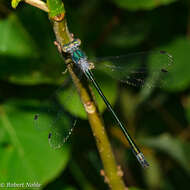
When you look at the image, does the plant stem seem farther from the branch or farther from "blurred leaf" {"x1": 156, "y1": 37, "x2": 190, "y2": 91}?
"blurred leaf" {"x1": 156, "y1": 37, "x2": 190, "y2": 91}

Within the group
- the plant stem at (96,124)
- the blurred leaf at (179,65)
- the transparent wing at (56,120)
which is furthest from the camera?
the blurred leaf at (179,65)

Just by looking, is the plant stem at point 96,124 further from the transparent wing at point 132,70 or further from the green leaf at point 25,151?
the transparent wing at point 132,70

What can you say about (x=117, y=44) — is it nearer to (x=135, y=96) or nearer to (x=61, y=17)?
(x=135, y=96)

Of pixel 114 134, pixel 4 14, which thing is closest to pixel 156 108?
pixel 114 134

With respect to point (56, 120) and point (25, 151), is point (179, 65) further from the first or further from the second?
point (25, 151)

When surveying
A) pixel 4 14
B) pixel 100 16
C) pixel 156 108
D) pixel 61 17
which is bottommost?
pixel 156 108

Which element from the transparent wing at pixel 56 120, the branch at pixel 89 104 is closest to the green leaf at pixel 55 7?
the branch at pixel 89 104
